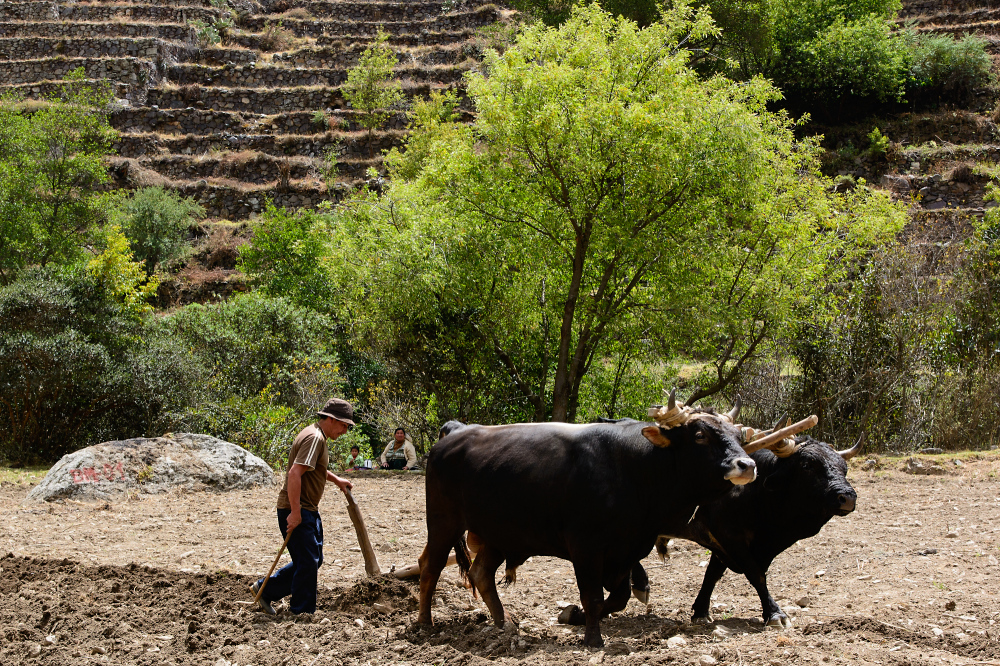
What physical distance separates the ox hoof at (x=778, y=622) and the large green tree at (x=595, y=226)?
29.6 feet

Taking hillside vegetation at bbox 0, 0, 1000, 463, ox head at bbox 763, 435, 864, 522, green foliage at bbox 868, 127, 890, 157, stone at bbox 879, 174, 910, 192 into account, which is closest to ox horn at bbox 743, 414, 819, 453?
ox head at bbox 763, 435, 864, 522

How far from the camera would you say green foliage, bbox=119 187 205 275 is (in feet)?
122

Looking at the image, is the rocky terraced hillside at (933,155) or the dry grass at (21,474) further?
the rocky terraced hillside at (933,155)

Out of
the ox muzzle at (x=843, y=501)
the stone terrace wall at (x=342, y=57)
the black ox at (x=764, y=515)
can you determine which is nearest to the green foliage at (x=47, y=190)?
the stone terrace wall at (x=342, y=57)

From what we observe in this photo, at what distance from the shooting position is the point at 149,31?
52.6 meters

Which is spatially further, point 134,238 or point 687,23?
point 134,238

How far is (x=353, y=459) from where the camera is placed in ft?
59.2

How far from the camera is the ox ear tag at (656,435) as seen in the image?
620 cm

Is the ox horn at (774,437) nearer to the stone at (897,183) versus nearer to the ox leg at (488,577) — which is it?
the ox leg at (488,577)

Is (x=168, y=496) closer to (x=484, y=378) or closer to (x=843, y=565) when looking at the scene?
(x=484, y=378)

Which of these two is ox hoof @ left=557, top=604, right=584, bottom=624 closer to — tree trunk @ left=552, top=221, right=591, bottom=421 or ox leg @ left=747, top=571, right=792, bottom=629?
ox leg @ left=747, top=571, right=792, bottom=629

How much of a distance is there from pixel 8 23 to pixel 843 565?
6116 centimetres

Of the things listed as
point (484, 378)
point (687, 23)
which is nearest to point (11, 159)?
point (484, 378)

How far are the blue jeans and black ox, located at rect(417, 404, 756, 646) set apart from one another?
2.86 ft
